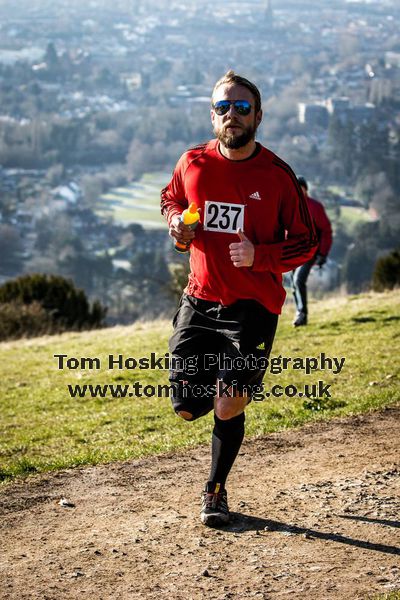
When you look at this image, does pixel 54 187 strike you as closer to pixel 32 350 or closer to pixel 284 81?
pixel 284 81

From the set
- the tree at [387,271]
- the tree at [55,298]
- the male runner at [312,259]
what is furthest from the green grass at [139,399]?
the tree at [387,271]

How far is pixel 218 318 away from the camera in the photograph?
543 cm

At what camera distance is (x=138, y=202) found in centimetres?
9225

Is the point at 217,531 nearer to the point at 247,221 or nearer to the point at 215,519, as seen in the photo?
the point at 215,519

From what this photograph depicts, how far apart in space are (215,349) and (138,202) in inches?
3445

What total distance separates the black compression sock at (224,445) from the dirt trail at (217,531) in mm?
294

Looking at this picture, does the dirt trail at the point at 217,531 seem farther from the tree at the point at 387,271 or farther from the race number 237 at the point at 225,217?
the tree at the point at 387,271

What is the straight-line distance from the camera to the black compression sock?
5516 millimetres

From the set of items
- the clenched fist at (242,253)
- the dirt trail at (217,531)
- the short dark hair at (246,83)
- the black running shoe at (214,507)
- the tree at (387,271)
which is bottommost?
the tree at (387,271)

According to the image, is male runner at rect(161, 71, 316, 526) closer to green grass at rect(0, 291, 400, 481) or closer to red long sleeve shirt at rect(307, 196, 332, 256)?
green grass at rect(0, 291, 400, 481)

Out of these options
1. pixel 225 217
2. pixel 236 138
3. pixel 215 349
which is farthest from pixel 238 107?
pixel 215 349

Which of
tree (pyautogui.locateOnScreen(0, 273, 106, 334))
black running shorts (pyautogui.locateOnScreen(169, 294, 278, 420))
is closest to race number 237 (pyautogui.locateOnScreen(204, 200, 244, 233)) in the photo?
black running shorts (pyautogui.locateOnScreen(169, 294, 278, 420))

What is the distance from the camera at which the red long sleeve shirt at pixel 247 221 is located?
5.29 meters

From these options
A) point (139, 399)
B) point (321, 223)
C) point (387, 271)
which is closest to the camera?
point (139, 399)
